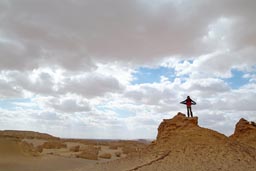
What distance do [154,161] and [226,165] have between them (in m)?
3.22

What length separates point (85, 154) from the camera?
2939cm

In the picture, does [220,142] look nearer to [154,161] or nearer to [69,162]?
[154,161]

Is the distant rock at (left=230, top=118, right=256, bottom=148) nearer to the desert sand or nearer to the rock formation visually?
the desert sand

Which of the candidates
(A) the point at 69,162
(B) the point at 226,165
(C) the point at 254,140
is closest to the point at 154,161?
(B) the point at 226,165

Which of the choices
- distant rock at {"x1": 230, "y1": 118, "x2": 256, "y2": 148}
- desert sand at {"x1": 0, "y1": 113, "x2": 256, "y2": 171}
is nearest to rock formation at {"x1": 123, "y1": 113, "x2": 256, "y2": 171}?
desert sand at {"x1": 0, "y1": 113, "x2": 256, "y2": 171}

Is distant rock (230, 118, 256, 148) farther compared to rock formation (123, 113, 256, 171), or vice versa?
distant rock (230, 118, 256, 148)

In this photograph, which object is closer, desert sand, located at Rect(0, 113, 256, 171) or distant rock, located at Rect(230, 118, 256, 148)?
desert sand, located at Rect(0, 113, 256, 171)

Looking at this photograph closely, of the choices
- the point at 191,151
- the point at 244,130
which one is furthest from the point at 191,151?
the point at 244,130

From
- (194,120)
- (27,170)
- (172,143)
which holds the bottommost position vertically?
(27,170)

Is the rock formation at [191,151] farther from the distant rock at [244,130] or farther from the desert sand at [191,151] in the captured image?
the distant rock at [244,130]

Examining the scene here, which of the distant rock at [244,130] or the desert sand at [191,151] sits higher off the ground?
the distant rock at [244,130]

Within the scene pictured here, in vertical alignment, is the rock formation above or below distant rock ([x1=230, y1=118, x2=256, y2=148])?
below

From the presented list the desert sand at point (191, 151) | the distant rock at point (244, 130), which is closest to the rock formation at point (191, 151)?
the desert sand at point (191, 151)

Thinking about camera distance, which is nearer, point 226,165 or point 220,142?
point 226,165
